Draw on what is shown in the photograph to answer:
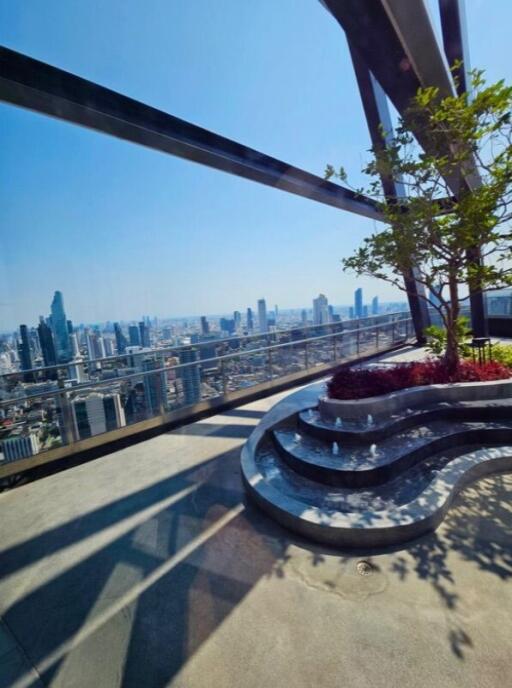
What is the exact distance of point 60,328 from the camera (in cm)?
496

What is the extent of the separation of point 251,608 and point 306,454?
71.7 inches

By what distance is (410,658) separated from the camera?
1.61m

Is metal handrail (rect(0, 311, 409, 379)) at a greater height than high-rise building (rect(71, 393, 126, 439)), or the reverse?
metal handrail (rect(0, 311, 409, 379))

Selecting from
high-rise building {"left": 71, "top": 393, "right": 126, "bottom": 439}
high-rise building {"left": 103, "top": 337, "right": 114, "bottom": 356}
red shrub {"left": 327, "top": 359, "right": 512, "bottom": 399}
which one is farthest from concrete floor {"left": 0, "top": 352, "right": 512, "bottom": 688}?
high-rise building {"left": 103, "top": 337, "right": 114, "bottom": 356}

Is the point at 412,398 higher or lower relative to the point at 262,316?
lower

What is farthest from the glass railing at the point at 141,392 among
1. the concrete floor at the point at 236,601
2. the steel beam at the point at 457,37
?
the steel beam at the point at 457,37

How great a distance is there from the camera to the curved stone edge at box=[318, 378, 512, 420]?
4258 millimetres

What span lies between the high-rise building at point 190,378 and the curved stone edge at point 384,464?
6.57 feet

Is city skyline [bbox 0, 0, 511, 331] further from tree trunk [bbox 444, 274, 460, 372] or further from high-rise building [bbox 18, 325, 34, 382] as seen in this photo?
tree trunk [bbox 444, 274, 460, 372]

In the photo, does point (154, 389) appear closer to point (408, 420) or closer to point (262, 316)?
point (408, 420)

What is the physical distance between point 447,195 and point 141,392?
573cm

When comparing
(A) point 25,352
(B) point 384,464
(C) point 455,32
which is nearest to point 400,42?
(C) point 455,32

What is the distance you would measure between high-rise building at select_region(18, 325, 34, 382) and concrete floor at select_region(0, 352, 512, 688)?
204 cm

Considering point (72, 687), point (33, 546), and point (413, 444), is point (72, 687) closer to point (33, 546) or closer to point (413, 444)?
point (33, 546)
